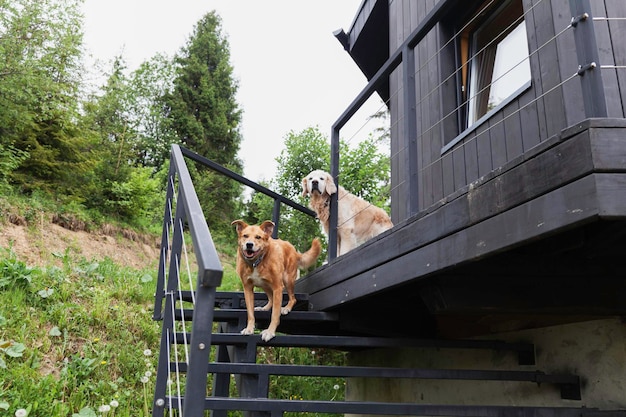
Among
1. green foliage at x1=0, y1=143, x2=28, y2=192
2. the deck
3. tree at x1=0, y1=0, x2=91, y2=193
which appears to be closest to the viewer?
the deck

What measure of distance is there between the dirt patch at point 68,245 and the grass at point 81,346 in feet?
0.98

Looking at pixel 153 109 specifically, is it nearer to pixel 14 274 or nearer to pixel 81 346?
pixel 14 274

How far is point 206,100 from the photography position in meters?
18.1

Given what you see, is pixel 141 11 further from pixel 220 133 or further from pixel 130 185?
pixel 130 185

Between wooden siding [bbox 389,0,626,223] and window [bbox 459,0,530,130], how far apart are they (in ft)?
0.59

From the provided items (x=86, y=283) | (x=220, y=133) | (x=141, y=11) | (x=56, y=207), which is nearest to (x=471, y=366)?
(x=86, y=283)

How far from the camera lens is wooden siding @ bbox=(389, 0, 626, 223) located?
113 inches

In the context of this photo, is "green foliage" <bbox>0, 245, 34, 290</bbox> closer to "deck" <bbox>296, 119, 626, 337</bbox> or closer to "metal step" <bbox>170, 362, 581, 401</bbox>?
"metal step" <bbox>170, 362, 581, 401</bbox>

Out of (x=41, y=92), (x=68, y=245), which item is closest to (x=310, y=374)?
(x=68, y=245)

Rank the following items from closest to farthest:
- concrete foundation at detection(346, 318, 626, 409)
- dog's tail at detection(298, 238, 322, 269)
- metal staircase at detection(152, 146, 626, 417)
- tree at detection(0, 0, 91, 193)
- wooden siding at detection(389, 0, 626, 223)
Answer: metal staircase at detection(152, 146, 626, 417), concrete foundation at detection(346, 318, 626, 409), wooden siding at detection(389, 0, 626, 223), dog's tail at detection(298, 238, 322, 269), tree at detection(0, 0, 91, 193)

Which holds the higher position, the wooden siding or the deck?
the wooden siding

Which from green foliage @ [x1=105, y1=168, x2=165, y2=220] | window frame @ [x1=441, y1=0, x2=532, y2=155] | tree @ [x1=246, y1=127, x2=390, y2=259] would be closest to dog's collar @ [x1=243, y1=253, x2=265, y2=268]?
window frame @ [x1=441, y1=0, x2=532, y2=155]

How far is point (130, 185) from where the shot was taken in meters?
10.6

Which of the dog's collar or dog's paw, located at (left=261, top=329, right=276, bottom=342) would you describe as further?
the dog's collar
